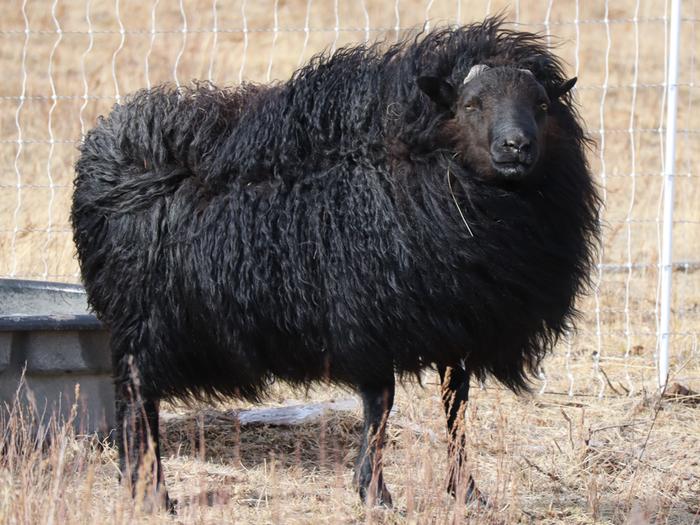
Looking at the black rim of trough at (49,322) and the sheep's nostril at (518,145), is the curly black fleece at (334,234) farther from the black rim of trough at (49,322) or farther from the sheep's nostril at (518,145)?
the black rim of trough at (49,322)

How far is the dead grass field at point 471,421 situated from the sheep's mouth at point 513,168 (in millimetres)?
1017

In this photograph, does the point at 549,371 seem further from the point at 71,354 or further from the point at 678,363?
the point at 71,354

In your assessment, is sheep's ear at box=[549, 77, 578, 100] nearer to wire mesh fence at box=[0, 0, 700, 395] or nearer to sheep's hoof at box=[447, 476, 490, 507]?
sheep's hoof at box=[447, 476, 490, 507]

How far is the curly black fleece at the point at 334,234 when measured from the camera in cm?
459

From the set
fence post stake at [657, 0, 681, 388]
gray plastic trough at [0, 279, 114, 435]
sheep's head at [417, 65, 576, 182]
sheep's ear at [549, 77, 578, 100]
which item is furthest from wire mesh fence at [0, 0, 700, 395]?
sheep's head at [417, 65, 576, 182]

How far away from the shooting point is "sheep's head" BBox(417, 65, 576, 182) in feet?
14.6

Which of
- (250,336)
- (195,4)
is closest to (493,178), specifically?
(250,336)

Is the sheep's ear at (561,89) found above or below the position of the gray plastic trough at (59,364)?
above

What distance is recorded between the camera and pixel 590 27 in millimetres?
18688

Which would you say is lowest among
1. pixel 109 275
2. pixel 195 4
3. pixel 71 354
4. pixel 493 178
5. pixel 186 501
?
pixel 186 501

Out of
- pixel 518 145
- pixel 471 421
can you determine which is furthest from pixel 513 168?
pixel 471 421

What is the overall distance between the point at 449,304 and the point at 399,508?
1044 millimetres

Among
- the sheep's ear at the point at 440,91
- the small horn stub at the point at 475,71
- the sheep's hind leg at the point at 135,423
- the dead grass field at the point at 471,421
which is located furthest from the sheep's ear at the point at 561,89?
the sheep's hind leg at the point at 135,423

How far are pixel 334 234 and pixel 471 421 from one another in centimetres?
116
